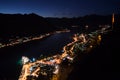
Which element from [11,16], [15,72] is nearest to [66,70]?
[15,72]

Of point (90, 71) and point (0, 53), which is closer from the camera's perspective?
point (90, 71)

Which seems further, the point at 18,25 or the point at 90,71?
the point at 18,25

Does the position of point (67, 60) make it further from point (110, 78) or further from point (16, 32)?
point (16, 32)

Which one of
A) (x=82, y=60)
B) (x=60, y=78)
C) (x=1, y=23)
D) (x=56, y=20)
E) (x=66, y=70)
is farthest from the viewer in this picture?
(x=56, y=20)

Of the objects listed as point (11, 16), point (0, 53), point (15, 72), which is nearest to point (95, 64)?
point (15, 72)

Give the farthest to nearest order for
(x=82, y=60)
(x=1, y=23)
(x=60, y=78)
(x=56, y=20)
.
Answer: (x=56, y=20) → (x=1, y=23) → (x=82, y=60) → (x=60, y=78)

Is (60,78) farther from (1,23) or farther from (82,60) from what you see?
(1,23)

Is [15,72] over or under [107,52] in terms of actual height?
under

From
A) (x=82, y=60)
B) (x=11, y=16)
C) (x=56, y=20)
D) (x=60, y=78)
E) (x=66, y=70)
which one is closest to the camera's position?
(x=60, y=78)

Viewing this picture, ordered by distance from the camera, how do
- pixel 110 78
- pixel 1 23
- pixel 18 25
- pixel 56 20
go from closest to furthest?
pixel 110 78 < pixel 1 23 < pixel 18 25 < pixel 56 20
